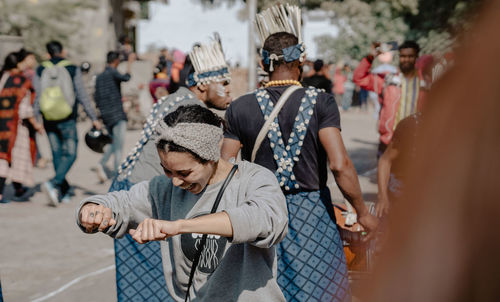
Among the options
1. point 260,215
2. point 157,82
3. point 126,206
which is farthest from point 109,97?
point 260,215

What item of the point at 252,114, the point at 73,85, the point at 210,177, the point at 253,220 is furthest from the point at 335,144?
the point at 73,85

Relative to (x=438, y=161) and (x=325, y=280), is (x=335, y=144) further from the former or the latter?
(x=438, y=161)

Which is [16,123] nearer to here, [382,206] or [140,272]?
[140,272]

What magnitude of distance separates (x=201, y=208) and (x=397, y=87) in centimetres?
425

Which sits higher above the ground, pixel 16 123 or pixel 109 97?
pixel 109 97

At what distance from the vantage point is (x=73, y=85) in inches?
300

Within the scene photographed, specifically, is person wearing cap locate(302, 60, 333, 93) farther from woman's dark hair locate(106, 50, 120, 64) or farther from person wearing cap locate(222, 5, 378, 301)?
person wearing cap locate(222, 5, 378, 301)

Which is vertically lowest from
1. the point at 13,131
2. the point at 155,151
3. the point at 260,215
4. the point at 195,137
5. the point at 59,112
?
the point at 13,131

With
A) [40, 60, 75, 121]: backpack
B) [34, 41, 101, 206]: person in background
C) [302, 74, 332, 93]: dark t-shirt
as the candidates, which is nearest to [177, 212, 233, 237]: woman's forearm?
[34, 41, 101, 206]: person in background

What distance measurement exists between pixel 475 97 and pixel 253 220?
134 cm

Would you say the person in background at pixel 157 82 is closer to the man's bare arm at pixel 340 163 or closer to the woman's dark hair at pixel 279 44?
the woman's dark hair at pixel 279 44

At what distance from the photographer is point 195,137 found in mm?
2125

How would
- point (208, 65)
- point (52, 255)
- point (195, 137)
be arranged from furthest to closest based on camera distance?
point (52, 255) → point (208, 65) → point (195, 137)

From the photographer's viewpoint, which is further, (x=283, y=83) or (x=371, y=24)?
(x=371, y=24)
